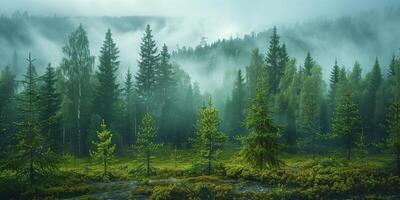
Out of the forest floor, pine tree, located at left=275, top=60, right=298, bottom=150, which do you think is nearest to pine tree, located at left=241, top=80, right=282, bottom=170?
the forest floor

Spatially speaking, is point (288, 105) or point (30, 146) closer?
point (30, 146)

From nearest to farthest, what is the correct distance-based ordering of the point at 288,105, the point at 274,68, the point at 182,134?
the point at 182,134 < the point at 288,105 < the point at 274,68

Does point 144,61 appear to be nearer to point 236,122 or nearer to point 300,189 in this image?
point 236,122

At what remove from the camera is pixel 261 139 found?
118 ft

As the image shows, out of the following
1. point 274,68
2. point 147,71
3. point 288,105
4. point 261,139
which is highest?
point 274,68

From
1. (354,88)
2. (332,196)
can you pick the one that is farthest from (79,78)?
(354,88)

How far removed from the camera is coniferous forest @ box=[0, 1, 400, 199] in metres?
35.9

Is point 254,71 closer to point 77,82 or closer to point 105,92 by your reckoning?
point 105,92

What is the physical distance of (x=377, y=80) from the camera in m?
96.1

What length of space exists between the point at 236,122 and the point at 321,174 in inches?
1876

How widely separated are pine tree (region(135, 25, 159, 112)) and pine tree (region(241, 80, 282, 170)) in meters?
44.3

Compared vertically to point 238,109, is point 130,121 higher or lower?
lower

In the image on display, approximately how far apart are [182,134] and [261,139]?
43131mm

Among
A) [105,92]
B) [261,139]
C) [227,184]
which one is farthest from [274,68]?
[261,139]
